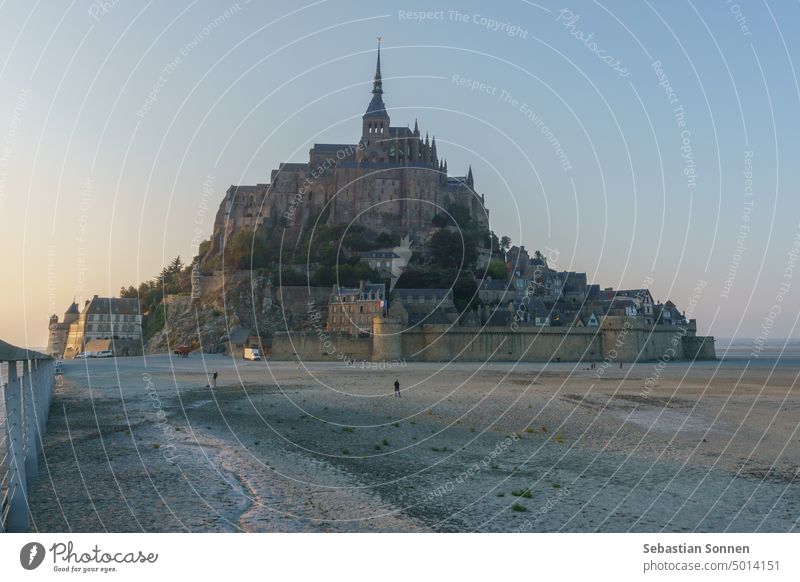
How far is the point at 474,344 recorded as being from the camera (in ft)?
207

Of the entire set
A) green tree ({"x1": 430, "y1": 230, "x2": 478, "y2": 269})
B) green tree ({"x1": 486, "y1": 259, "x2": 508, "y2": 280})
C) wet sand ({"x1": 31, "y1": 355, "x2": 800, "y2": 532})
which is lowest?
wet sand ({"x1": 31, "y1": 355, "x2": 800, "y2": 532})

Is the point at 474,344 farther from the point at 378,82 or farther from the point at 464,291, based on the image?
the point at 378,82

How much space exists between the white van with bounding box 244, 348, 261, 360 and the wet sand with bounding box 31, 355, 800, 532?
3226 centimetres

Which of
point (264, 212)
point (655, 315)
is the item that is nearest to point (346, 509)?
point (655, 315)

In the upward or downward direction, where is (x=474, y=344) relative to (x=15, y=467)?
upward

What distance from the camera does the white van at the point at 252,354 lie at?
63.2 metres

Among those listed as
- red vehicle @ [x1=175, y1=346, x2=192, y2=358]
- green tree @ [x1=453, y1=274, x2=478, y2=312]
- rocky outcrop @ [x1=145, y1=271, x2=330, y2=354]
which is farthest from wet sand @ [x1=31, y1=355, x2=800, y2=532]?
rocky outcrop @ [x1=145, y1=271, x2=330, y2=354]

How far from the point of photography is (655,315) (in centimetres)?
7769

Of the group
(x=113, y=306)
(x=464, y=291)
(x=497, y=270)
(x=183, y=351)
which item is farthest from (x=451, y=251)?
(x=113, y=306)

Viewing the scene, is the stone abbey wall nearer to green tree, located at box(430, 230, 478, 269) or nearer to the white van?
the white van

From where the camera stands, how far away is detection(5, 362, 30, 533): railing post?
9844mm

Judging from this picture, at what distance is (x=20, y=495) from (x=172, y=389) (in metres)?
24.9

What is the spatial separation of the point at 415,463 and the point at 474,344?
48.1 m
